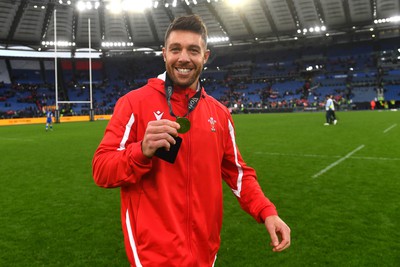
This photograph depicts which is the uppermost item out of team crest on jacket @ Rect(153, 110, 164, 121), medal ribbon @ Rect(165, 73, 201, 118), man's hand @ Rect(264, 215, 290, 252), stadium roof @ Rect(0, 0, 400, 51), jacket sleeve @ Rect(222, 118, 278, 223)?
stadium roof @ Rect(0, 0, 400, 51)

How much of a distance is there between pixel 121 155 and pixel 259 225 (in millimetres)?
3641

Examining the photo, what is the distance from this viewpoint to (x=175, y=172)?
6.11 ft

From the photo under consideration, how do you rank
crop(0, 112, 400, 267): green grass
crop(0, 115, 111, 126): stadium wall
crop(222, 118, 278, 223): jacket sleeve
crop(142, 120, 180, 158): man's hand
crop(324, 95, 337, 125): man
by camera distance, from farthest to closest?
crop(0, 115, 111, 126): stadium wall
crop(324, 95, 337, 125): man
crop(0, 112, 400, 267): green grass
crop(222, 118, 278, 223): jacket sleeve
crop(142, 120, 180, 158): man's hand

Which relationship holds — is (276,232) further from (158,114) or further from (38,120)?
(38,120)

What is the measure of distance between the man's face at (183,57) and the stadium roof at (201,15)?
136ft

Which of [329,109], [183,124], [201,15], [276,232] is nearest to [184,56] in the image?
[183,124]

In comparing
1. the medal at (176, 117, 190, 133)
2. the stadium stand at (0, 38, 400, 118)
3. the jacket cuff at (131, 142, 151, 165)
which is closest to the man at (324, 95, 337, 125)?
the medal at (176, 117, 190, 133)

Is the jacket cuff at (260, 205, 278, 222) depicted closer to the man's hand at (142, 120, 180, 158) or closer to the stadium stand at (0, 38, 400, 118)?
the man's hand at (142, 120, 180, 158)

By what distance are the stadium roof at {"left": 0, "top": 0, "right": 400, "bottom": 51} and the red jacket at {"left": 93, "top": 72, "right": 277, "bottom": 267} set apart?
4146 cm

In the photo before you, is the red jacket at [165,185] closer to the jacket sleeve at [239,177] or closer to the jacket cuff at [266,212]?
the jacket cuff at [266,212]

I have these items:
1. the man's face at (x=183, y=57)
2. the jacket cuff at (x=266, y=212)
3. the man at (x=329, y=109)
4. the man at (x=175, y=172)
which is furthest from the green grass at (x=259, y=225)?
the man at (x=329, y=109)

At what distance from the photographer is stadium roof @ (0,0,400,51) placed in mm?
41375

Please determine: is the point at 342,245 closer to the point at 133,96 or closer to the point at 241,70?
the point at 133,96

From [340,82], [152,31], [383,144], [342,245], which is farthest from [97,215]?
[340,82]
